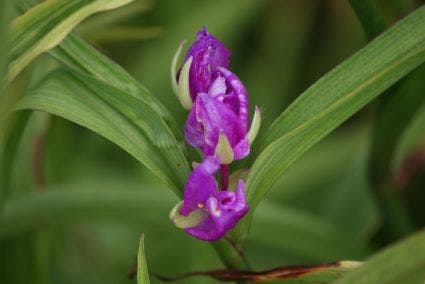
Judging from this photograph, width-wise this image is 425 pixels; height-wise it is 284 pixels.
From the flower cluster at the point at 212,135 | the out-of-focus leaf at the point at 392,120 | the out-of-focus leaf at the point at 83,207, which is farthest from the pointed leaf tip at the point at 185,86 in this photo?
the out-of-focus leaf at the point at 83,207

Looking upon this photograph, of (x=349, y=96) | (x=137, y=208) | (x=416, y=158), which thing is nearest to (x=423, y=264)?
(x=349, y=96)

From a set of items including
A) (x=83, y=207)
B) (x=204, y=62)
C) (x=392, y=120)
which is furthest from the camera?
(x=83, y=207)

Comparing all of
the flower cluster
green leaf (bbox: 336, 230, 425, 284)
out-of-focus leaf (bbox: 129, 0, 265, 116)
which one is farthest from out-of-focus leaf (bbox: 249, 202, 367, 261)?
out-of-focus leaf (bbox: 129, 0, 265, 116)

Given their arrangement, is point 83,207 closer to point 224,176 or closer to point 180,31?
point 224,176

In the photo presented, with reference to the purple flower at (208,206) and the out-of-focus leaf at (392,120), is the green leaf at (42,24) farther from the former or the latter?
the out-of-focus leaf at (392,120)

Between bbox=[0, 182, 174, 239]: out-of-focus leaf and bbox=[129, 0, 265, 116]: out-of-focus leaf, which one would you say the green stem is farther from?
bbox=[129, 0, 265, 116]: out-of-focus leaf

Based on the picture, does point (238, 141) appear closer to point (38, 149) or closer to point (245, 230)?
point (245, 230)

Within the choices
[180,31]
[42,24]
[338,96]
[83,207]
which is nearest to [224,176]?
[338,96]
